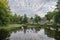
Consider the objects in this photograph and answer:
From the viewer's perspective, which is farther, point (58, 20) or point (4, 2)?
point (58, 20)

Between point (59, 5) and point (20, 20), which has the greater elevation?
point (59, 5)

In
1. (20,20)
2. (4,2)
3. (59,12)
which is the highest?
(4,2)

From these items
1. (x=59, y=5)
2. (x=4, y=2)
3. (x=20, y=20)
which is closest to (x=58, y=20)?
(x=59, y=5)

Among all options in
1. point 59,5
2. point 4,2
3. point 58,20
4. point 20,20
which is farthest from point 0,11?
point 20,20

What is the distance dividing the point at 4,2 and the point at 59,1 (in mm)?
42200

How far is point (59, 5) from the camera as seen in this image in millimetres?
111188

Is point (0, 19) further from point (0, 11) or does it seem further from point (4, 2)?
point (4, 2)

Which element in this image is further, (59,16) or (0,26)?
(59,16)

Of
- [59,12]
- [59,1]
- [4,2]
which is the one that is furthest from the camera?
[59,1]

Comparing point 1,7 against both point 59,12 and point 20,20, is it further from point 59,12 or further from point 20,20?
point 20,20

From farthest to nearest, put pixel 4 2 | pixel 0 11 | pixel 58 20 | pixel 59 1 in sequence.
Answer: pixel 59 1
pixel 58 20
pixel 4 2
pixel 0 11

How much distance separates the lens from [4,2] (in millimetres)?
81938

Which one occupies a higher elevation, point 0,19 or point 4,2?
point 4,2

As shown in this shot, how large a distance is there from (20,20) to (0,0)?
364ft
